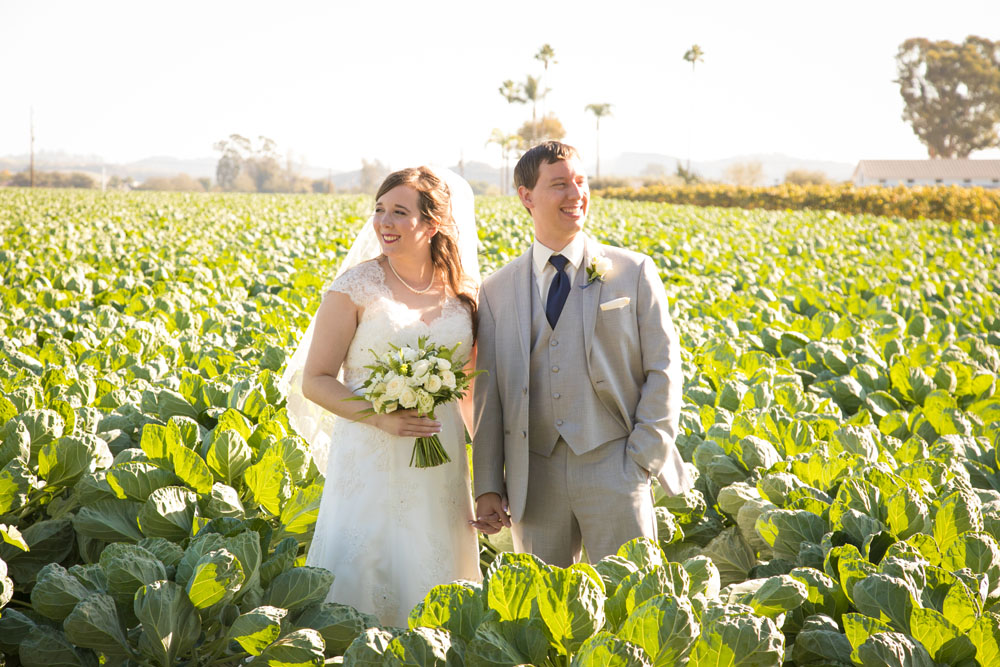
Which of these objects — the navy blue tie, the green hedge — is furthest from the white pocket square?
the green hedge

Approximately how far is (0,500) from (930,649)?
246 centimetres

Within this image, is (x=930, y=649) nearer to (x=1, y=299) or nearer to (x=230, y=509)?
(x=230, y=509)

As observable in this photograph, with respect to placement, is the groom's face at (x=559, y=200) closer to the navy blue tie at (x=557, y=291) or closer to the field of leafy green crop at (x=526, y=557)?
→ the navy blue tie at (x=557, y=291)

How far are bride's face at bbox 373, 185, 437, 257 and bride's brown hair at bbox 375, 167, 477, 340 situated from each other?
22 millimetres

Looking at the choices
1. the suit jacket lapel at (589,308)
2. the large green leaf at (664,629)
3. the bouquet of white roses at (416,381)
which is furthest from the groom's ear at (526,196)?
the large green leaf at (664,629)

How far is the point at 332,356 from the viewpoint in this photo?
2.47m

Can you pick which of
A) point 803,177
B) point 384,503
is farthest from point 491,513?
point 803,177

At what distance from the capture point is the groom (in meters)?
2.27

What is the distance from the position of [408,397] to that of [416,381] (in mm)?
48

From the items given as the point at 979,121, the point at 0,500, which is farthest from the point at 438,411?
the point at 979,121

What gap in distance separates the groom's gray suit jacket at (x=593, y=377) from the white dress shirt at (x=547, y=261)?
2cm

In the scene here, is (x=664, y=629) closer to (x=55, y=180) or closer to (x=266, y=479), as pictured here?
(x=266, y=479)

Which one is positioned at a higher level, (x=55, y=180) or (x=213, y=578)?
(x=55, y=180)

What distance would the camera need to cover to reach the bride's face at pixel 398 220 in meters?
2.49
